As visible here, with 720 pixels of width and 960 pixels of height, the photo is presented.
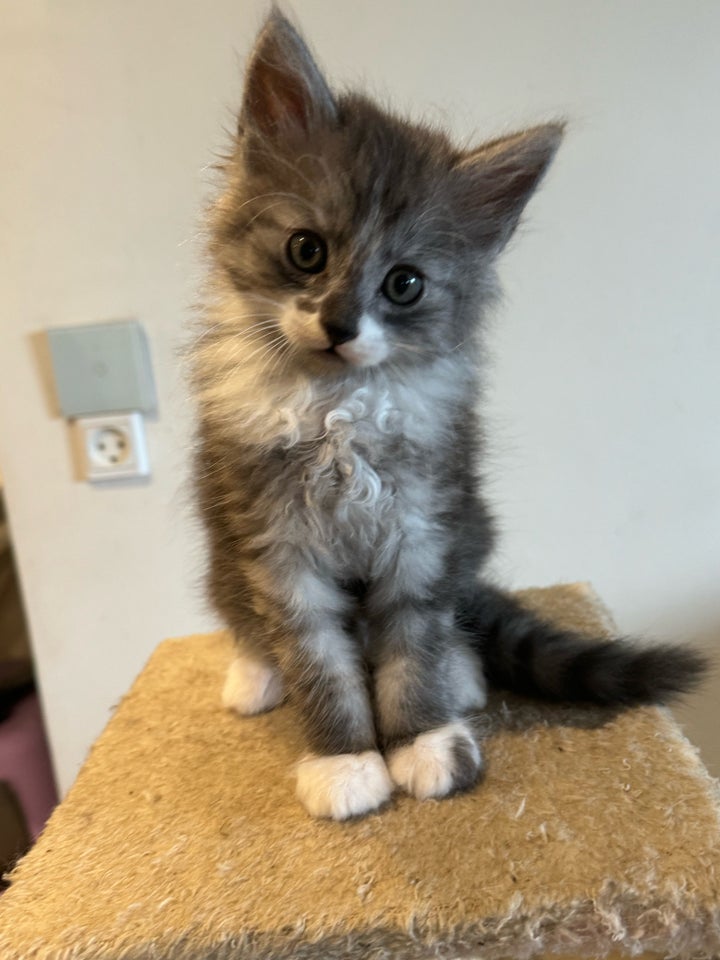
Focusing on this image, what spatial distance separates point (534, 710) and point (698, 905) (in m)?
0.33

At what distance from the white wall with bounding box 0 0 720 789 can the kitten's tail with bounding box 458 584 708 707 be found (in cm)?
38

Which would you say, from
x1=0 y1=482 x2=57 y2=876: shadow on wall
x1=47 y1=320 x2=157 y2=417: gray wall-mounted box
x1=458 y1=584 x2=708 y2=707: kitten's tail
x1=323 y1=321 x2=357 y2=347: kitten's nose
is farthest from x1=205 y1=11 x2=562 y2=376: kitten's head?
x1=0 y1=482 x2=57 y2=876: shadow on wall

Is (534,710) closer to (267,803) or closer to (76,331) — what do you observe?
(267,803)

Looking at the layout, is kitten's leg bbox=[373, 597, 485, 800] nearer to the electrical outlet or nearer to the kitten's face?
the kitten's face

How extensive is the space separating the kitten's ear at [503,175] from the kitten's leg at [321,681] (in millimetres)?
454

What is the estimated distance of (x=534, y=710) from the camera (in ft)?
3.14

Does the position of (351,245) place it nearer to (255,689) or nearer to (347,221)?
(347,221)

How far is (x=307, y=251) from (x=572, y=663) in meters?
0.59

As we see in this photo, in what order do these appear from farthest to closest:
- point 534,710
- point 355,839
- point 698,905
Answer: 1. point 534,710
2. point 355,839
3. point 698,905

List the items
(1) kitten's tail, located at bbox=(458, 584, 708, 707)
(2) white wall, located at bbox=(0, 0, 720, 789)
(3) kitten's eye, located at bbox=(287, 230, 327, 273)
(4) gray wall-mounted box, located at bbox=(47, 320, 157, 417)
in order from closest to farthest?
(3) kitten's eye, located at bbox=(287, 230, 327, 273), (1) kitten's tail, located at bbox=(458, 584, 708, 707), (2) white wall, located at bbox=(0, 0, 720, 789), (4) gray wall-mounted box, located at bbox=(47, 320, 157, 417)

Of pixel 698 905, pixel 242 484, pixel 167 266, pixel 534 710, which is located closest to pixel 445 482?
pixel 242 484

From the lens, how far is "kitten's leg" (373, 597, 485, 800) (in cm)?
82

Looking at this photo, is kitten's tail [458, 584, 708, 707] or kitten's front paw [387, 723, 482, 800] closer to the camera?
kitten's front paw [387, 723, 482, 800]

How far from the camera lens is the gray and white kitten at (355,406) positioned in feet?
2.51
